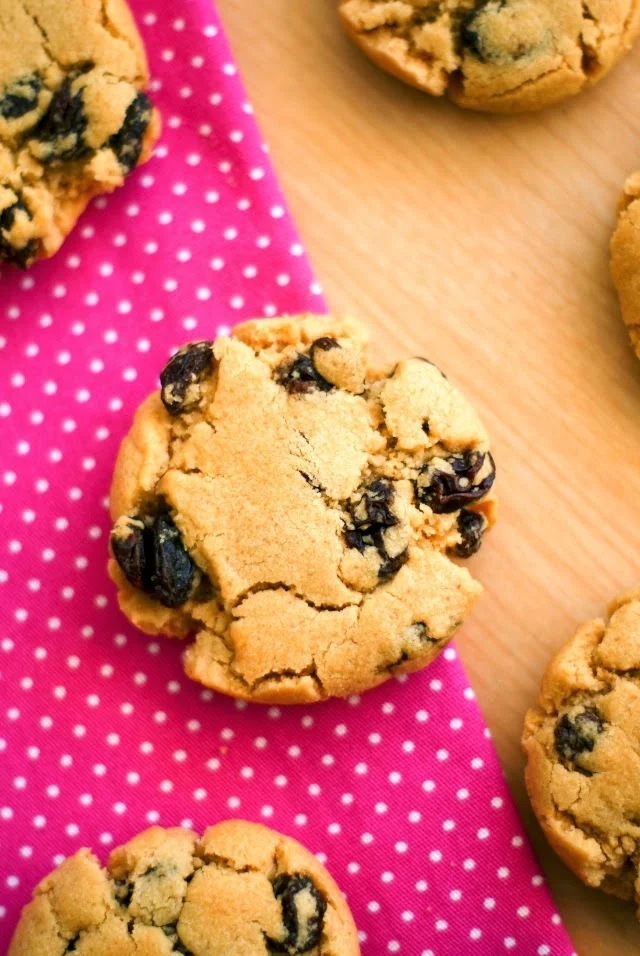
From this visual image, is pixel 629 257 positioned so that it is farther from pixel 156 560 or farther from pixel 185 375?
pixel 156 560

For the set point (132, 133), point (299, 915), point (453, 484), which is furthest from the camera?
point (132, 133)

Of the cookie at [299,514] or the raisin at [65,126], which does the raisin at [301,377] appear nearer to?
the cookie at [299,514]

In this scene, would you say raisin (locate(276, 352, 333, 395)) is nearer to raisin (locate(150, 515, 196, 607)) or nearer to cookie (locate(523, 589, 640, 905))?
raisin (locate(150, 515, 196, 607))

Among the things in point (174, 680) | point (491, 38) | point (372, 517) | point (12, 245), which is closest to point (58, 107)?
point (12, 245)

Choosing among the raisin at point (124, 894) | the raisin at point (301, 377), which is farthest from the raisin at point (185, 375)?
the raisin at point (124, 894)

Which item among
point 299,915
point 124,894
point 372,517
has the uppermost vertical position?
point 372,517

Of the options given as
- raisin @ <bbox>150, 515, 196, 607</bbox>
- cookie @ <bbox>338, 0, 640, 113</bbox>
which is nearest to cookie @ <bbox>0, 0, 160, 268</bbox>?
cookie @ <bbox>338, 0, 640, 113</bbox>

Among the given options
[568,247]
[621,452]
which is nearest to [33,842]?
[621,452]
